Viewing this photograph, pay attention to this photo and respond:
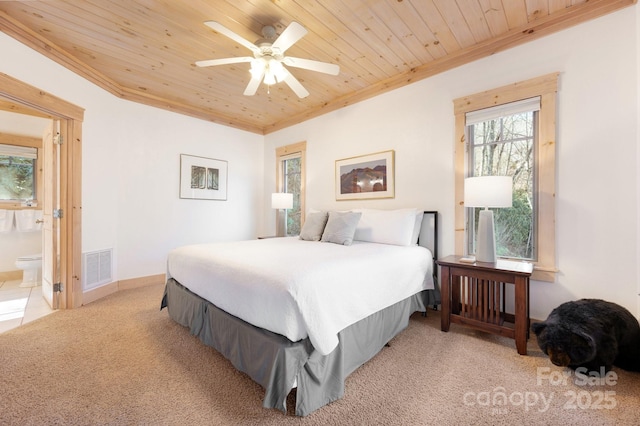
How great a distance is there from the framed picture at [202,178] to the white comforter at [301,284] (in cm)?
203

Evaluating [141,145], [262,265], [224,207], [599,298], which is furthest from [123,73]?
[599,298]

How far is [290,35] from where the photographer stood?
6.39 ft

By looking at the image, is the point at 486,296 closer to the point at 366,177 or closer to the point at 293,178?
the point at 366,177

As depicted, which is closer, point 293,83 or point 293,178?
point 293,83

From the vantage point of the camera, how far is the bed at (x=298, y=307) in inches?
54.8

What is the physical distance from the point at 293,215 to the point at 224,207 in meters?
1.22

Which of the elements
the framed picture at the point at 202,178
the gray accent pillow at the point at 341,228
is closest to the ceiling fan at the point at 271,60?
the gray accent pillow at the point at 341,228

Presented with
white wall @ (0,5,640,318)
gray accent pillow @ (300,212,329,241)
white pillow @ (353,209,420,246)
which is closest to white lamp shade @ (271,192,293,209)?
white wall @ (0,5,640,318)

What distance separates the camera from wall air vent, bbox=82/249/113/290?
120 inches

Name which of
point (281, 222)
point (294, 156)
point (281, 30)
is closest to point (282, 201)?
point (281, 222)

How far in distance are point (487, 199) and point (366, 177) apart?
5.40 feet

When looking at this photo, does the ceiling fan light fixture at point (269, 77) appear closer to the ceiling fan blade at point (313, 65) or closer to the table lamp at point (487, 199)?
the ceiling fan blade at point (313, 65)

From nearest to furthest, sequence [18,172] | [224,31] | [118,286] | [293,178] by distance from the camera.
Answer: [224,31]
[118,286]
[18,172]
[293,178]

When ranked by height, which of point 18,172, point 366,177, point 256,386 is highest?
point 18,172
